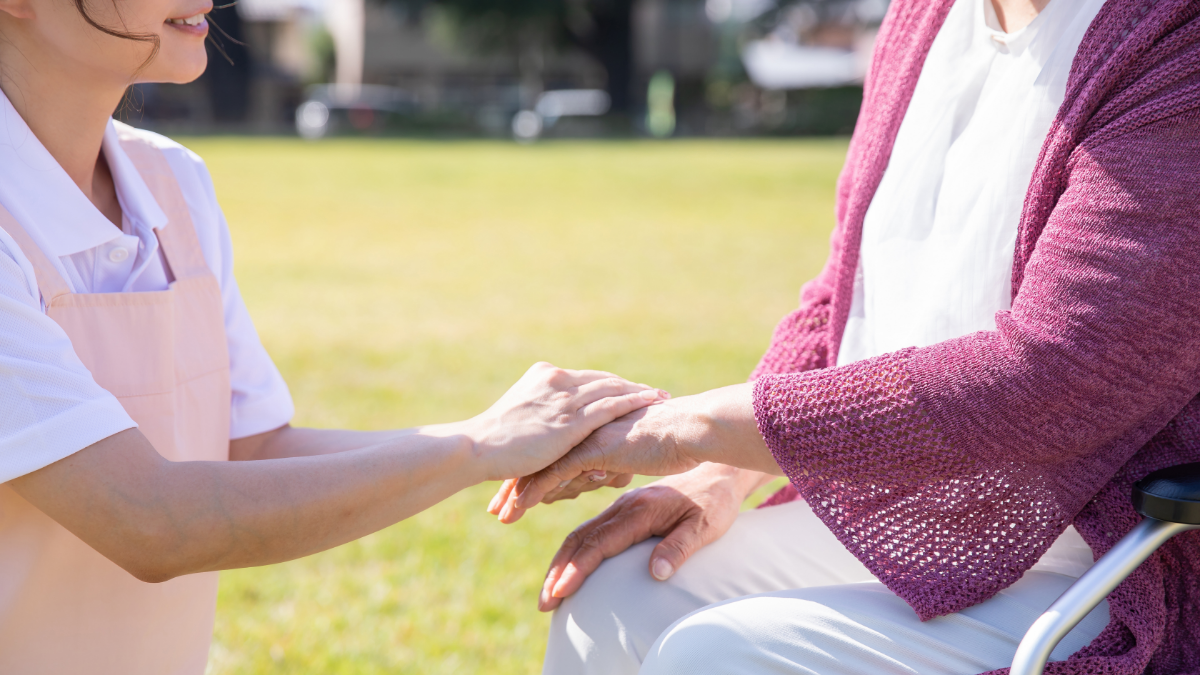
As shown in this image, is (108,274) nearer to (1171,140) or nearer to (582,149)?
(1171,140)

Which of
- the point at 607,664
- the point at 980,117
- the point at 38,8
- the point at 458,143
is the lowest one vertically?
the point at 458,143

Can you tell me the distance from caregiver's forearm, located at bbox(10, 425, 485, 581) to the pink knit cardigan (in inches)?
24.0

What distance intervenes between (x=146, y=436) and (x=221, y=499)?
276 millimetres

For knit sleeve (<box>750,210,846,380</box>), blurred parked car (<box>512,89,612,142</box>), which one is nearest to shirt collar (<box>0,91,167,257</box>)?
knit sleeve (<box>750,210,846,380</box>)

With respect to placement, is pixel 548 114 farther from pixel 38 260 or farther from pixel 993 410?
pixel 993 410


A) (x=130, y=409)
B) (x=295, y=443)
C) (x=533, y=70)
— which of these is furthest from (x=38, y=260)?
(x=533, y=70)

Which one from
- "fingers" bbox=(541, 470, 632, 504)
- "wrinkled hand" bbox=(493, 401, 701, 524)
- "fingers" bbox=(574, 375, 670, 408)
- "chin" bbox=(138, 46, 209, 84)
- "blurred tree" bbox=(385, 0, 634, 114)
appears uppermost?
"chin" bbox=(138, 46, 209, 84)

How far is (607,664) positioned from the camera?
6.05ft

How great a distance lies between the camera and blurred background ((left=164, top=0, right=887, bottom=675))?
3.49 metres

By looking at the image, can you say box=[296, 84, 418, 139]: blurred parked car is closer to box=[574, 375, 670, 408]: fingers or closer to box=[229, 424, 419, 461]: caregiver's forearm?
box=[229, 424, 419, 461]: caregiver's forearm

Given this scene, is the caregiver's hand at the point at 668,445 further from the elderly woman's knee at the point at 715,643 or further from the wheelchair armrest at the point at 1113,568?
the wheelchair armrest at the point at 1113,568

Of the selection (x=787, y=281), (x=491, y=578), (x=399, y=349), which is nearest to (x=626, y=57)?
(x=787, y=281)

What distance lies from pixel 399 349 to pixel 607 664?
5903 millimetres

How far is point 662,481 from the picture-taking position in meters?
2.13
